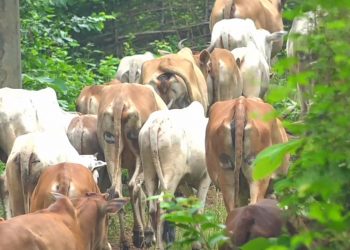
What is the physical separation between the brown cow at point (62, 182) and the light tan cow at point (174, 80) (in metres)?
4.42

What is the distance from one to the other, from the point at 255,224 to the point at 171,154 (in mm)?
4736

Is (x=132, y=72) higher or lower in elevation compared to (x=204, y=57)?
lower

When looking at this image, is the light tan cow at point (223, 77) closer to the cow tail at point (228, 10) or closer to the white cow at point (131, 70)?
the white cow at point (131, 70)

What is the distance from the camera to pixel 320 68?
14.5ft

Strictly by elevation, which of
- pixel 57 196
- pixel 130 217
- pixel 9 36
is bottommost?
pixel 130 217

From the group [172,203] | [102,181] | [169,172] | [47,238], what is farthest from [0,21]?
[172,203]

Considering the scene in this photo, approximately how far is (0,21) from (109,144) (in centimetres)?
233

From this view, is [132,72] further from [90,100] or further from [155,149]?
[155,149]

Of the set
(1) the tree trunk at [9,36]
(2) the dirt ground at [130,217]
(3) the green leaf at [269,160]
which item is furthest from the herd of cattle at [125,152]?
(3) the green leaf at [269,160]

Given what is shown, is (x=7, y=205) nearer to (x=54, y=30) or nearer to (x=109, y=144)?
(x=109, y=144)

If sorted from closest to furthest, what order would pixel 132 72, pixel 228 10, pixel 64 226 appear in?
pixel 64 226 → pixel 132 72 → pixel 228 10

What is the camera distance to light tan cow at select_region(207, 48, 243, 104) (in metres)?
16.5

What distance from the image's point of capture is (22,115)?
13.4 m

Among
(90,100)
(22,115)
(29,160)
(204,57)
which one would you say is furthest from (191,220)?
(204,57)
